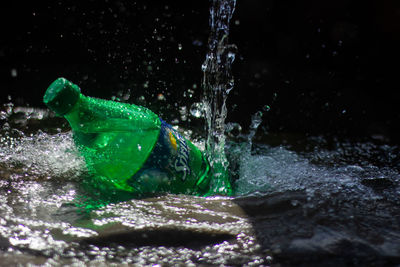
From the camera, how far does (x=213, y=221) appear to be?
48.8 inches

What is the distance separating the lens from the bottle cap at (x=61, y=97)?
1318 mm

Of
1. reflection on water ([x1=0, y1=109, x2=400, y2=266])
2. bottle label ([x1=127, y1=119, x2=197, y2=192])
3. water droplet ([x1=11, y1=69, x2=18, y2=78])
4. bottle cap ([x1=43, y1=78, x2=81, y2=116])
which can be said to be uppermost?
water droplet ([x1=11, y1=69, x2=18, y2=78])

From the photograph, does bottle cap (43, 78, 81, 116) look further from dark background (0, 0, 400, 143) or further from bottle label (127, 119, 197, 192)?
dark background (0, 0, 400, 143)

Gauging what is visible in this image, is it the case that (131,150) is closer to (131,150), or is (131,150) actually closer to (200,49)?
(131,150)

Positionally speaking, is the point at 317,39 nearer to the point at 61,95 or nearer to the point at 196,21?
the point at 196,21

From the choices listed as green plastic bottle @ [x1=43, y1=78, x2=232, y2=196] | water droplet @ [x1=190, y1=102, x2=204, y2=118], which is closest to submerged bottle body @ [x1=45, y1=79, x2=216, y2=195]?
green plastic bottle @ [x1=43, y1=78, x2=232, y2=196]

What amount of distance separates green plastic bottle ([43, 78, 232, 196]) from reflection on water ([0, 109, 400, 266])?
88mm

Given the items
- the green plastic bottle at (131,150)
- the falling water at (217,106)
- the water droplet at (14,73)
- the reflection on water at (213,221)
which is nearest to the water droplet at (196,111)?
the falling water at (217,106)

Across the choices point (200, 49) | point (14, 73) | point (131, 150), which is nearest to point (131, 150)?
point (131, 150)

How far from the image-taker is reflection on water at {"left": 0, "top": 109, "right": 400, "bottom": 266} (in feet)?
3.46

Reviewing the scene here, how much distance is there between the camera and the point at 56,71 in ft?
13.5

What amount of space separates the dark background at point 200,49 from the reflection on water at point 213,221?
2.11 meters

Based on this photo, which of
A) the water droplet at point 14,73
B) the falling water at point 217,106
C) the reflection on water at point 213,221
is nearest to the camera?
the reflection on water at point 213,221

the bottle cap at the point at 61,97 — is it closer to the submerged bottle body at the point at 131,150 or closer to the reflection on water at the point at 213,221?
the submerged bottle body at the point at 131,150
